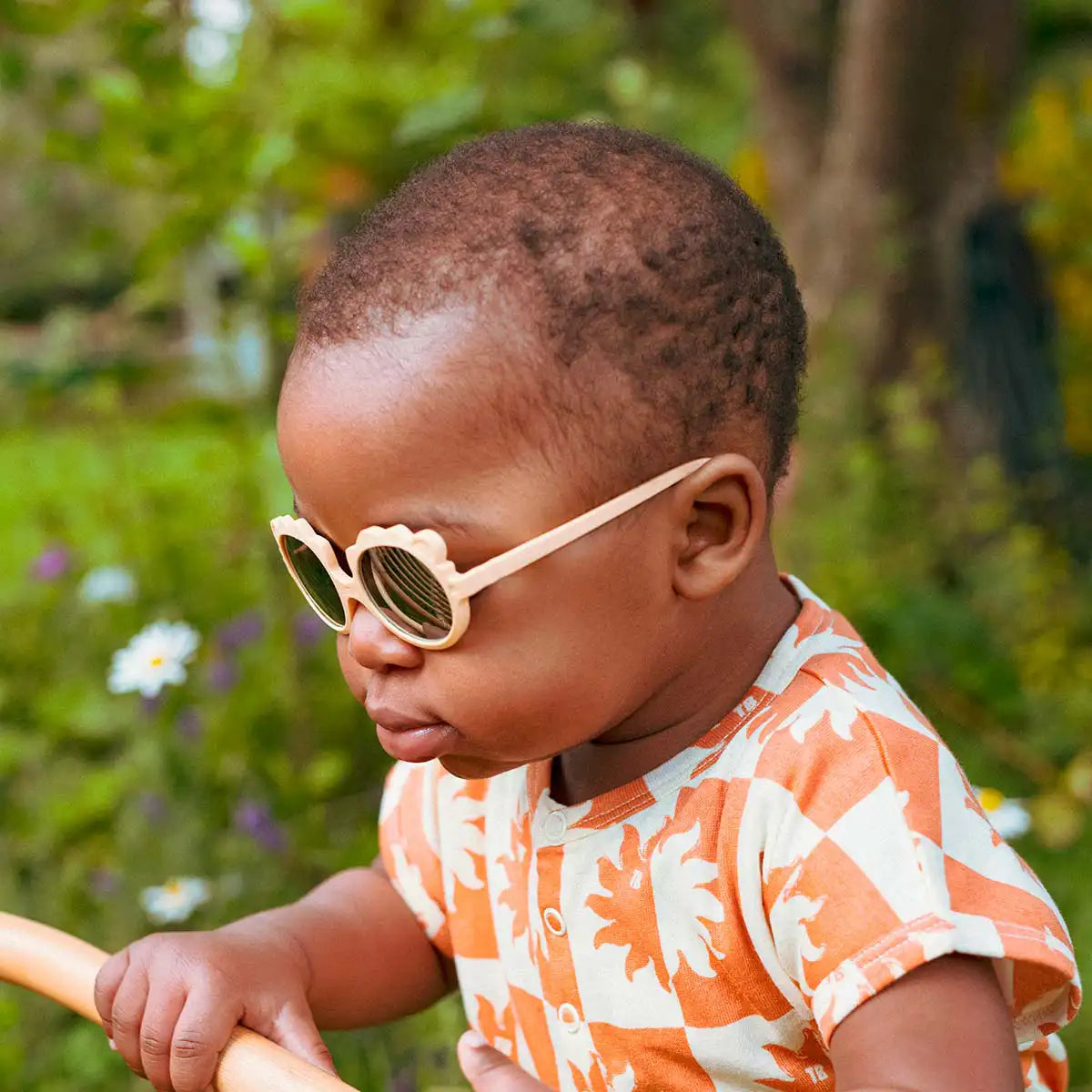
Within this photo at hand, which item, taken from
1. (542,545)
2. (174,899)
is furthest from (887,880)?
(174,899)

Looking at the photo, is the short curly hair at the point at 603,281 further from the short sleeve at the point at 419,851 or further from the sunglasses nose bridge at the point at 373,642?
the short sleeve at the point at 419,851

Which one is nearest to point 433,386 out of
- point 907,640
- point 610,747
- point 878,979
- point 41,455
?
point 610,747

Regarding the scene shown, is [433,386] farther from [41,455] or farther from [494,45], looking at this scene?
[41,455]

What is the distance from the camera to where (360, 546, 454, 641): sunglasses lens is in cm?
106

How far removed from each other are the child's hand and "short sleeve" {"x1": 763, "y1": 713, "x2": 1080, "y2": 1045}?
443mm

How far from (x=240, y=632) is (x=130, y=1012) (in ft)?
5.32

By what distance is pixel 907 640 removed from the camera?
3.46 meters

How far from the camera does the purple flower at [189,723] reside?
2.57 metres

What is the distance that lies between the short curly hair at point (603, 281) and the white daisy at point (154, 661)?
3.66 ft

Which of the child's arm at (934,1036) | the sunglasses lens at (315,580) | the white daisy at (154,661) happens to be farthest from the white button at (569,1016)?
the white daisy at (154,661)

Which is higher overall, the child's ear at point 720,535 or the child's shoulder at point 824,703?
the child's ear at point 720,535

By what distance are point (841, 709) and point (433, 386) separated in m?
0.42

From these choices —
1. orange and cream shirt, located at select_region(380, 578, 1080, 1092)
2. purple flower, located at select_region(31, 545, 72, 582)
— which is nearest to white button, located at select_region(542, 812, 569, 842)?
orange and cream shirt, located at select_region(380, 578, 1080, 1092)

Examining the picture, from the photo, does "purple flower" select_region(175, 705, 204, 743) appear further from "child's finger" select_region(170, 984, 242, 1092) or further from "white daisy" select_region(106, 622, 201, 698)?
"child's finger" select_region(170, 984, 242, 1092)
